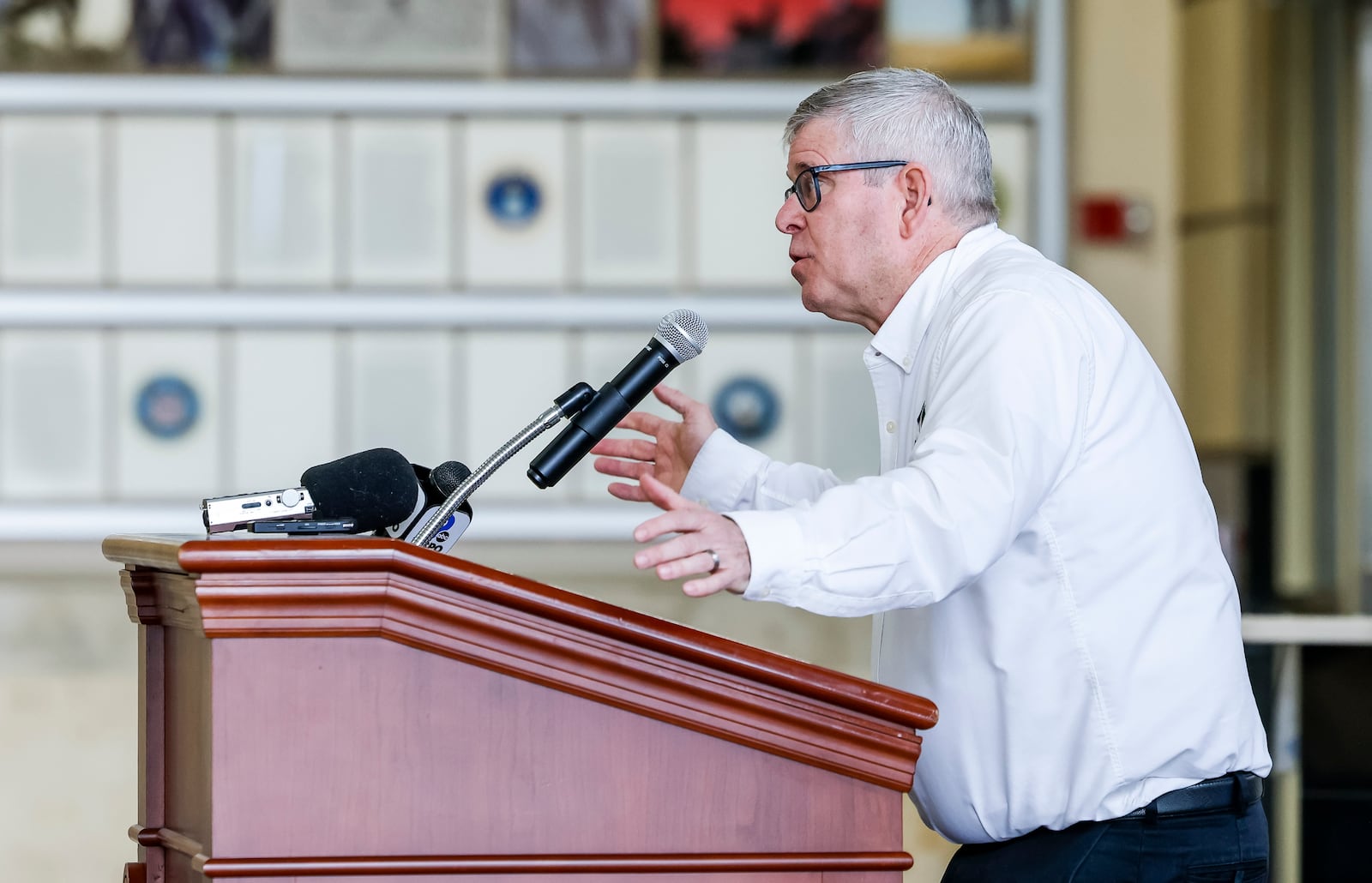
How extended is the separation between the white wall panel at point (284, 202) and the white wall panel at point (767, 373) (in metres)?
0.93

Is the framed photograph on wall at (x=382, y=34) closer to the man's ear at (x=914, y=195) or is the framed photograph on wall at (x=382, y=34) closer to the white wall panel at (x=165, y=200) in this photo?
the white wall panel at (x=165, y=200)

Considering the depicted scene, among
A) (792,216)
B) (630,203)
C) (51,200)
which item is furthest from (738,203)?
(792,216)

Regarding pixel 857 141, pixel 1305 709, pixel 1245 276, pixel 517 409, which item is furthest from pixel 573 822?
pixel 1245 276

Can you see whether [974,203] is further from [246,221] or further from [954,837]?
[246,221]

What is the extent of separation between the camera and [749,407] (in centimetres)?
361

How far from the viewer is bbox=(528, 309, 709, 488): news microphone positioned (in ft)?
4.16

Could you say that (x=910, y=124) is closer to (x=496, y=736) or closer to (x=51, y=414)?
(x=496, y=736)

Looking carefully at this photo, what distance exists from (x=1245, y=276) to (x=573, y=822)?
549 centimetres

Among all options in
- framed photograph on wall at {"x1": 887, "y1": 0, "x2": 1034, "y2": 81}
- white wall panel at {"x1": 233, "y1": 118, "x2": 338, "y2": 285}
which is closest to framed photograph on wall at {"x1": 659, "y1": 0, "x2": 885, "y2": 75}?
framed photograph on wall at {"x1": 887, "y1": 0, "x2": 1034, "y2": 81}

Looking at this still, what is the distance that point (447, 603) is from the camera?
102 centimetres

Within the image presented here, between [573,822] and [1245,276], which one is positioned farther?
[1245,276]

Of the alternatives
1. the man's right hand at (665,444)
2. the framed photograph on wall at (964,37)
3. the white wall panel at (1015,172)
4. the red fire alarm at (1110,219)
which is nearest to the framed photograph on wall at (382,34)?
the framed photograph on wall at (964,37)

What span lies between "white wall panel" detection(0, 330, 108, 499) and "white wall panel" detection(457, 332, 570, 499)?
0.86 meters

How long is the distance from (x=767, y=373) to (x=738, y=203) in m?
0.41
